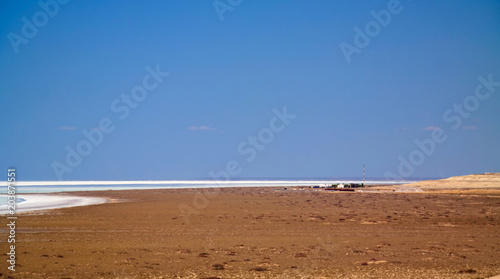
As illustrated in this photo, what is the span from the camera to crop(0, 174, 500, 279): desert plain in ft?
39.7

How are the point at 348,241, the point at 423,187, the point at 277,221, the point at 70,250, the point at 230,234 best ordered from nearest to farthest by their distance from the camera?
the point at 70,250 < the point at 348,241 < the point at 230,234 < the point at 277,221 < the point at 423,187

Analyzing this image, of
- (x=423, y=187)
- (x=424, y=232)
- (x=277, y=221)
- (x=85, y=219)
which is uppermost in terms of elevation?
(x=423, y=187)

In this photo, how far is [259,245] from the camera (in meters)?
15.6

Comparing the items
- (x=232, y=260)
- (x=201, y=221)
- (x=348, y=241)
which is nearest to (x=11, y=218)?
(x=201, y=221)

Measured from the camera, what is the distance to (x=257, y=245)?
613 inches

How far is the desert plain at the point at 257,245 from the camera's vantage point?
1211 centimetres

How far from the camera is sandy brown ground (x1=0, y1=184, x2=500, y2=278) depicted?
39.7 feet

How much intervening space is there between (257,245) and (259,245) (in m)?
0.06

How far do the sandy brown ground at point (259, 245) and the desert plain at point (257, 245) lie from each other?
3cm

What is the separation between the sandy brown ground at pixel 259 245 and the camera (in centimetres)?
1211

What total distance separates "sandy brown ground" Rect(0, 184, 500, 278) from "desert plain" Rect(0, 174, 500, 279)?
3cm

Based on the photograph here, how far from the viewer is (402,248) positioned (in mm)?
15086

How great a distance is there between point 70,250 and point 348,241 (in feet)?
29.4

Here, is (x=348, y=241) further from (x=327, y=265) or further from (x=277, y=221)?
(x=277, y=221)
